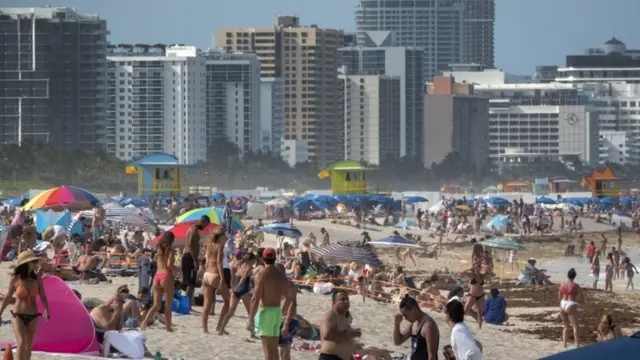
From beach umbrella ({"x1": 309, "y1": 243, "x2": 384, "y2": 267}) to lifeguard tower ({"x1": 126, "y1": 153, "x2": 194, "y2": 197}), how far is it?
124 ft

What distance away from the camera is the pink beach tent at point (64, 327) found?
13.5 m

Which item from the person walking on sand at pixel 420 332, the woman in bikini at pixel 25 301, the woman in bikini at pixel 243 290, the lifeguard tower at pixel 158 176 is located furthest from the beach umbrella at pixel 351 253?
the lifeguard tower at pixel 158 176

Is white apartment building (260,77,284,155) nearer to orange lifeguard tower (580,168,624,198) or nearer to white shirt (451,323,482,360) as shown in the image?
orange lifeguard tower (580,168,624,198)

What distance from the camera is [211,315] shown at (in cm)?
1672

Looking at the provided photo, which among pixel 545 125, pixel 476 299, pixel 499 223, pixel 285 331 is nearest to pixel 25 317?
pixel 285 331

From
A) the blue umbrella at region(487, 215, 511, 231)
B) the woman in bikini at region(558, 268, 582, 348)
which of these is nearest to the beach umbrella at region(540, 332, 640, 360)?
the woman in bikini at region(558, 268, 582, 348)

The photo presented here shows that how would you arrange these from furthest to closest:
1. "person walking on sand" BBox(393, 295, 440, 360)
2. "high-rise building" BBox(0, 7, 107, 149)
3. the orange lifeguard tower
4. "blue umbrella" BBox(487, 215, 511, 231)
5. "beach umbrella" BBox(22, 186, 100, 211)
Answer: "high-rise building" BBox(0, 7, 107, 149) → the orange lifeguard tower → "blue umbrella" BBox(487, 215, 511, 231) → "beach umbrella" BBox(22, 186, 100, 211) → "person walking on sand" BBox(393, 295, 440, 360)

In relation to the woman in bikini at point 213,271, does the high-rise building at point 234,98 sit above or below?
above

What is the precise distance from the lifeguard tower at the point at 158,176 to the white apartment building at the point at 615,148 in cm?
13949

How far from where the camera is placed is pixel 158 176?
5984 cm

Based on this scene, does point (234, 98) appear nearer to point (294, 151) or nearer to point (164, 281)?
point (294, 151)

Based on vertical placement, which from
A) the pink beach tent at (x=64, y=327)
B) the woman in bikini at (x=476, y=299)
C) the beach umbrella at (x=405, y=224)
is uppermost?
the pink beach tent at (x=64, y=327)

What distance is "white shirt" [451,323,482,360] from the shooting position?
397 inches

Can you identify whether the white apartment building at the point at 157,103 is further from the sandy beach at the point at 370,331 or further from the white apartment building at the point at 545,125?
the sandy beach at the point at 370,331
